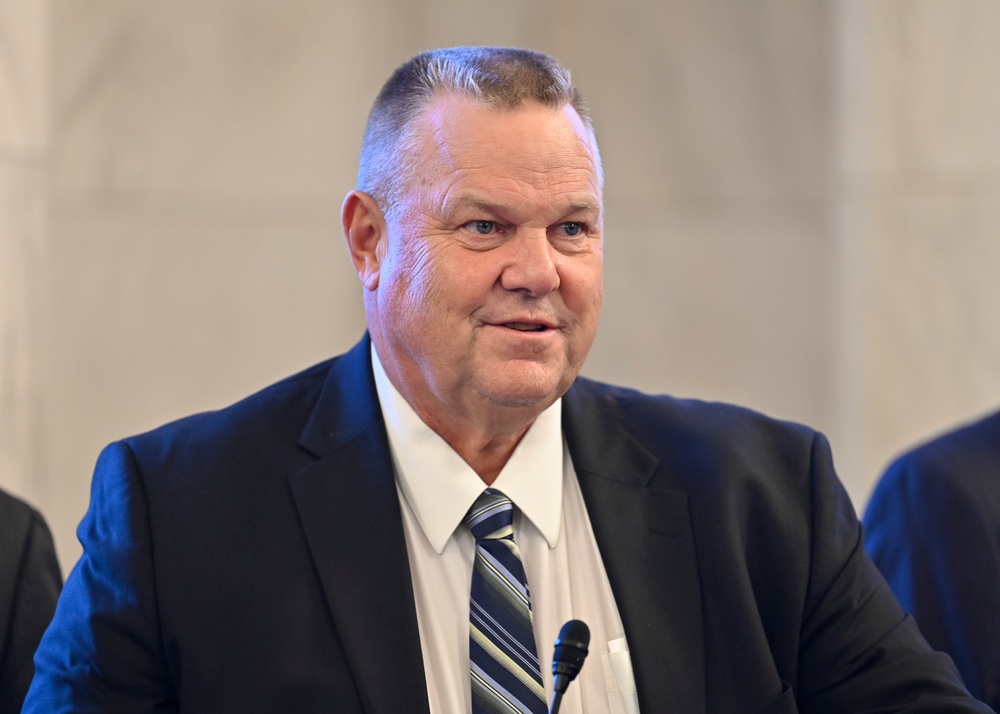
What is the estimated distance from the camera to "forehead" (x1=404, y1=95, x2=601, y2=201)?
2.18 meters

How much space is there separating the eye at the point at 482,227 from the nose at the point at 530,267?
0.04 meters

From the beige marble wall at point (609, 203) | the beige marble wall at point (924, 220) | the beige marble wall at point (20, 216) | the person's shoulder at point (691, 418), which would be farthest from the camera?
the beige marble wall at point (924, 220)

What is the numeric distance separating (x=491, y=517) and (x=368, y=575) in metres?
0.25

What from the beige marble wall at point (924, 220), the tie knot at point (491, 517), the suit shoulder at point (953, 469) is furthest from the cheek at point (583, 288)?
the beige marble wall at point (924, 220)

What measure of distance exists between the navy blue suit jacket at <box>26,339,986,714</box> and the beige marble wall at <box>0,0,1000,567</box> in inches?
46.5

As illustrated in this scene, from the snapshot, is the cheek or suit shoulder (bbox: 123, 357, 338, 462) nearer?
the cheek

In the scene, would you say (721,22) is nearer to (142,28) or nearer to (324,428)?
(142,28)

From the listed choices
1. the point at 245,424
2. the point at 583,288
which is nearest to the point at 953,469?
the point at 583,288

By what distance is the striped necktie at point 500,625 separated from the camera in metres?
2.09

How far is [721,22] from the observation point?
4707mm

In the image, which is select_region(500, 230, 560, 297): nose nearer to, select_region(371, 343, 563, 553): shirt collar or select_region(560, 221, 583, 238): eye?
select_region(560, 221, 583, 238): eye

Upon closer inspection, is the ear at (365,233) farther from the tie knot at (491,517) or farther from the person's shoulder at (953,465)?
the person's shoulder at (953,465)

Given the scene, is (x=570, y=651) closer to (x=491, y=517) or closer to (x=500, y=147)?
(x=491, y=517)

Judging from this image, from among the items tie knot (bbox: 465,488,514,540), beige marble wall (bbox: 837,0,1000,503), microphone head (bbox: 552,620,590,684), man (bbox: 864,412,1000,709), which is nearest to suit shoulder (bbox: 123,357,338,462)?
tie knot (bbox: 465,488,514,540)
